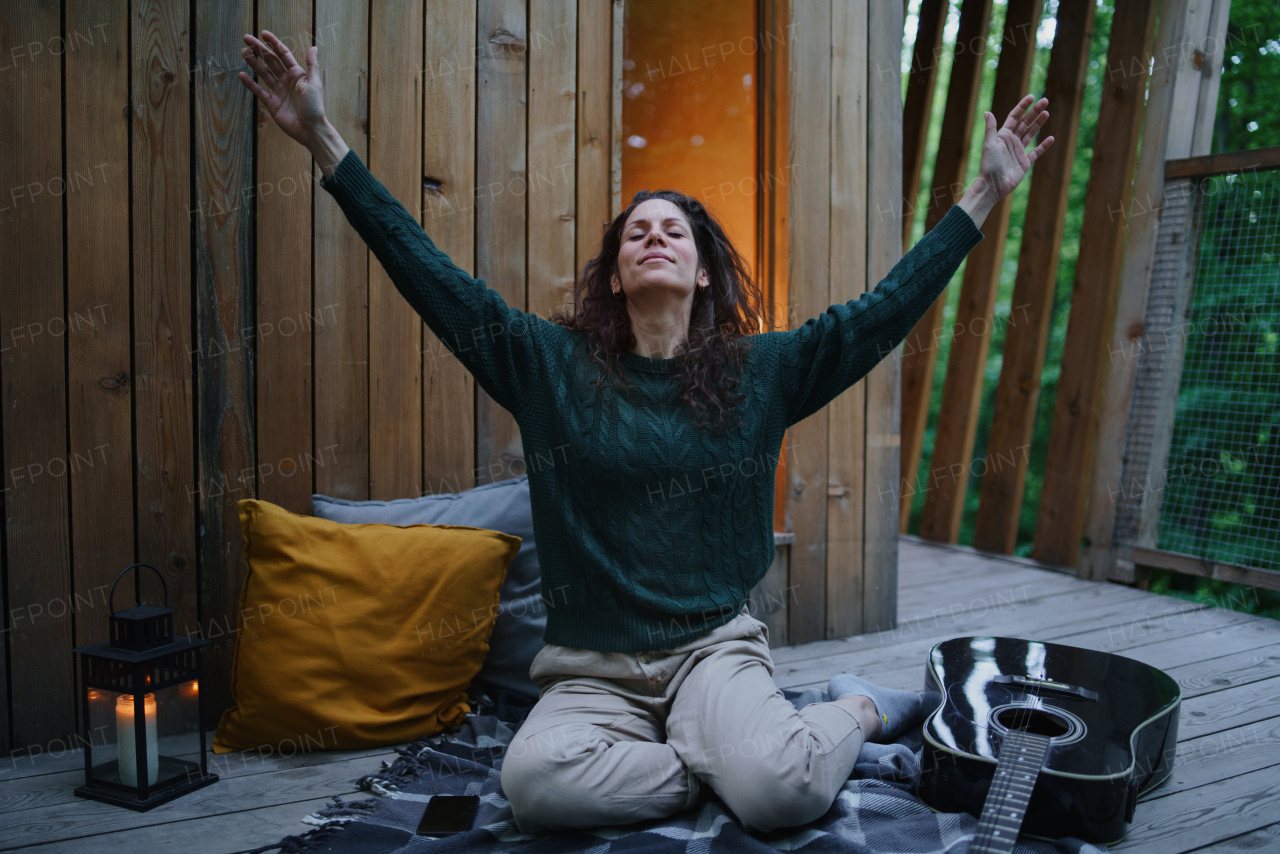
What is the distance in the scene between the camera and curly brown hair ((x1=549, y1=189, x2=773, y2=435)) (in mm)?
1700

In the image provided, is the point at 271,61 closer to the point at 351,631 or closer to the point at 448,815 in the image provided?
the point at 351,631

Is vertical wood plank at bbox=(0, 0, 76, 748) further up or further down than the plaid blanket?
further up

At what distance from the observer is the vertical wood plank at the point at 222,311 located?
190 centimetres

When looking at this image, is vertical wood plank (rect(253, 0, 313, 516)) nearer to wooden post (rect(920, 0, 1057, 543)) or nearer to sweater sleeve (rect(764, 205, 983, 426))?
sweater sleeve (rect(764, 205, 983, 426))

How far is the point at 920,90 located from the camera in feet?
14.8

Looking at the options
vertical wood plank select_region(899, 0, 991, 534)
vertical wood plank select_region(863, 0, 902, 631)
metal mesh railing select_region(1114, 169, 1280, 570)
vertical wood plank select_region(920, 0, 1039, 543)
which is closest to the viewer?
vertical wood plank select_region(863, 0, 902, 631)

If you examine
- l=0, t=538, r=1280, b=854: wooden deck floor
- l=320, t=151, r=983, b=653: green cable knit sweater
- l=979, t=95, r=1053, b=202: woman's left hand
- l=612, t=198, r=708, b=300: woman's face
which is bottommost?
l=0, t=538, r=1280, b=854: wooden deck floor

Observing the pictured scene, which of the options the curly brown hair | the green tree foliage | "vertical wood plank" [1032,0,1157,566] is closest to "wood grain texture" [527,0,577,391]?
the curly brown hair

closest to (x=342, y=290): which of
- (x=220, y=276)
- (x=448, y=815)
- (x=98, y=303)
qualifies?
(x=220, y=276)

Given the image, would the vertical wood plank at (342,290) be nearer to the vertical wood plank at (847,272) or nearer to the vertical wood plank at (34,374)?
the vertical wood plank at (34,374)

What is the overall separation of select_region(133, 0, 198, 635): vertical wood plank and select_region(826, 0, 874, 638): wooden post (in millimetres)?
1728

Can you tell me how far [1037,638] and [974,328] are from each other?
1970mm

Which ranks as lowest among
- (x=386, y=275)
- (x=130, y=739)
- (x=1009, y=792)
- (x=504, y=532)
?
(x=130, y=739)

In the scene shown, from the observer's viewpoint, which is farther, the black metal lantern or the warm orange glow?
the warm orange glow
